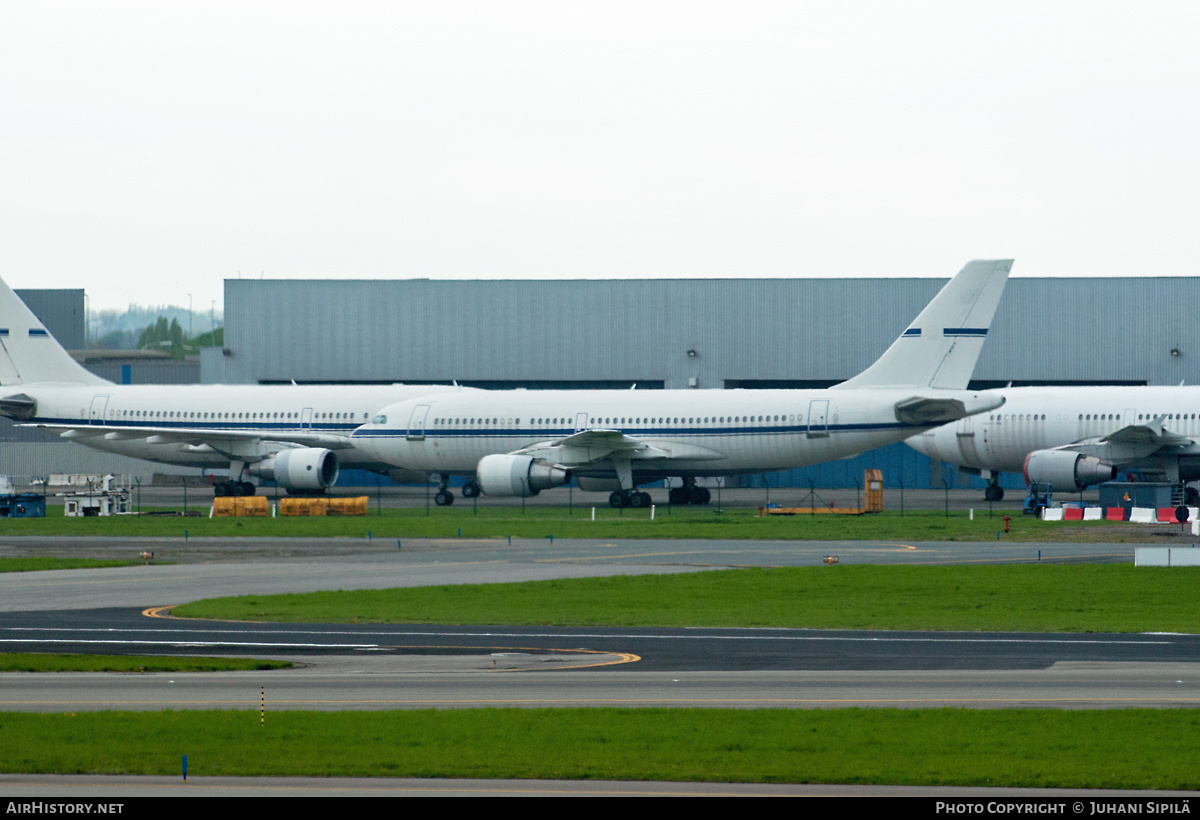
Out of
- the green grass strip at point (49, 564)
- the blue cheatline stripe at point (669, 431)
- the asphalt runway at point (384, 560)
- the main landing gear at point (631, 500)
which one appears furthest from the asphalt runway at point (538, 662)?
the main landing gear at point (631, 500)

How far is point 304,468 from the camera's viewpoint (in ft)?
202

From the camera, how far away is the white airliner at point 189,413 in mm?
66812

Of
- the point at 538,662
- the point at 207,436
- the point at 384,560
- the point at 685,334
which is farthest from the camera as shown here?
the point at 685,334

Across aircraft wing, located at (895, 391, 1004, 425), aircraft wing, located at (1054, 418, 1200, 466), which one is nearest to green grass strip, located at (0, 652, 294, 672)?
aircraft wing, located at (895, 391, 1004, 425)

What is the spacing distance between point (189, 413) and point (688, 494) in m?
24.3

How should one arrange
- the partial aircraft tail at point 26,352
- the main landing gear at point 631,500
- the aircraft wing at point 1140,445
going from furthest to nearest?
1. the partial aircraft tail at point 26,352
2. the main landing gear at point 631,500
3. the aircraft wing at point 1140,445

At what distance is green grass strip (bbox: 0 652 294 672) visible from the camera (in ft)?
71.1

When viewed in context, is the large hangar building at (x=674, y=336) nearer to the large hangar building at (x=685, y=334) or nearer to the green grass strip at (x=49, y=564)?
the large hangar building at (x=685, y=334)

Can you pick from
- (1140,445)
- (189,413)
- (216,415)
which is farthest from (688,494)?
(189,413)

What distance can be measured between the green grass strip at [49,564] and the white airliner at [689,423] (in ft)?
67.6

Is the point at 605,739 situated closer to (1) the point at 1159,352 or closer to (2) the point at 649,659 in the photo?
(2) the point at 649,659

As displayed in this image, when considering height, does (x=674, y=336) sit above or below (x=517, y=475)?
above

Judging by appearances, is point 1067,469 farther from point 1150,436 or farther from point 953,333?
point 953,333

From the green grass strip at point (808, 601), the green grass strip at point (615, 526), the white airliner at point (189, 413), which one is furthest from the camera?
the white airliner at point (189, 413)
